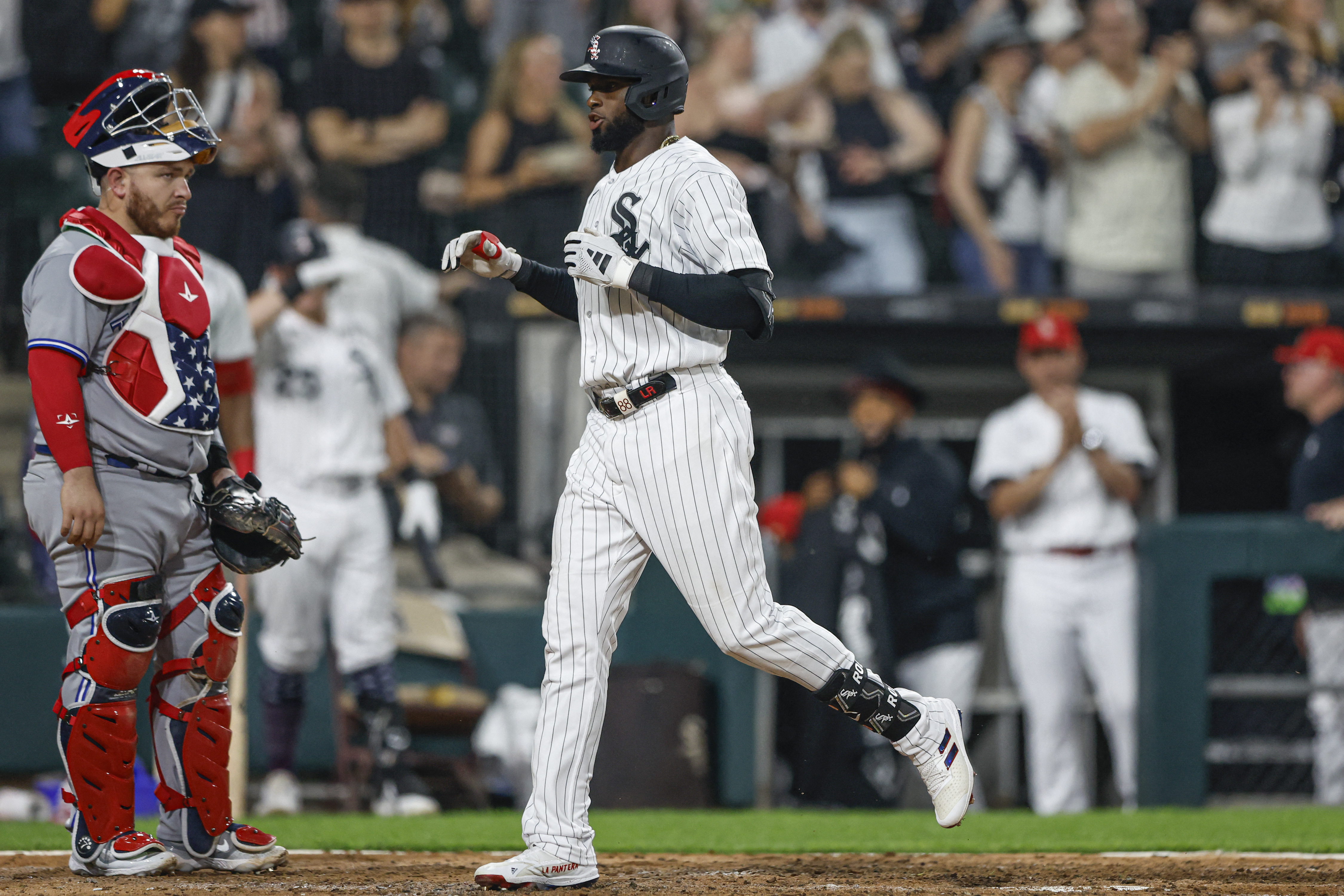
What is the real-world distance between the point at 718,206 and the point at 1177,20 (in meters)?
6.70

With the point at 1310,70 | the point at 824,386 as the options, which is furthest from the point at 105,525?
the point at 1310,70

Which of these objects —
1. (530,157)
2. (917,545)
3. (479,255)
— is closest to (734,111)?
(530,157)

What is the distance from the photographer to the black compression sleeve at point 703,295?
3.42 meters

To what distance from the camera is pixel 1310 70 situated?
8.79m

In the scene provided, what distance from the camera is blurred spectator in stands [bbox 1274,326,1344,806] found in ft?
21.6

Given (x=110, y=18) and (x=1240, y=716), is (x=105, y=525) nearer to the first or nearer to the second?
(x=1240, y=716)

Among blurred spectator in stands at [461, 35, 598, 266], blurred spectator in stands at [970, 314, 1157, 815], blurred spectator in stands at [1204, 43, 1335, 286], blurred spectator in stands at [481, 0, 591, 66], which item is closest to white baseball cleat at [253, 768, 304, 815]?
blurred spectator in stands at [461, 35, 598, 266]

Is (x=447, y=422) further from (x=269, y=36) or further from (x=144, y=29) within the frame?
(x=144, y=29)

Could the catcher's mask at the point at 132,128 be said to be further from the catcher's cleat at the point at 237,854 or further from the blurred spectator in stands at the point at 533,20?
the blurred spectator in stands at the point at 533,20

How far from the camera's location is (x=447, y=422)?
8.02 meters

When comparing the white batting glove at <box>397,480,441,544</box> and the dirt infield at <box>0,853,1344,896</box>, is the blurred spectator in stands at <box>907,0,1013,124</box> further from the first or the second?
the dirt infield at <box>0,853,1344,896</box>

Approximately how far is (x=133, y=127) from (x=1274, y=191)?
6.63 metres

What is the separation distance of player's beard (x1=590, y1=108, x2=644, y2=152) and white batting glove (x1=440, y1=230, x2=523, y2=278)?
32 centimetres

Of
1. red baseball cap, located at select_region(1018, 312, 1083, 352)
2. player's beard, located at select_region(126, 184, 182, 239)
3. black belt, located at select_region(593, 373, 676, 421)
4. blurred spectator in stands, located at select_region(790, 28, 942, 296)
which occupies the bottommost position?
black belt, located at select_region(593, 373, 676, 421)
